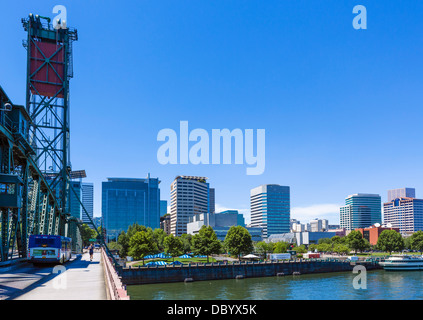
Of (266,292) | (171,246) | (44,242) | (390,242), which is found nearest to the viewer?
(44,242)

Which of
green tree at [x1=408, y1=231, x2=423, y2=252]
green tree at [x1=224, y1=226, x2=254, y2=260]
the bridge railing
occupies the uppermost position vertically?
the bridge railing

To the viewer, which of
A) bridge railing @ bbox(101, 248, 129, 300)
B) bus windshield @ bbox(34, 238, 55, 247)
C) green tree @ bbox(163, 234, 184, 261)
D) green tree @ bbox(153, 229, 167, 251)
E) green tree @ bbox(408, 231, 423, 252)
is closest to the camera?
bridge railing @ bbox(101, 248, 129, 300)

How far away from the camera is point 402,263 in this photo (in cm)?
9712

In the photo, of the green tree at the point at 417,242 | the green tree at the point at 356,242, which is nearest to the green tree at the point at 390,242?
the green tree at the point at 356,242

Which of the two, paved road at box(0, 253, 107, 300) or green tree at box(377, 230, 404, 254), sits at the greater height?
paved road at box(0, 253, 107, 300)

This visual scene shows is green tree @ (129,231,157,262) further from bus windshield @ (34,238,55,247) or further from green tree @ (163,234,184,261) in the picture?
bus windshield @ (34,238,55,247)

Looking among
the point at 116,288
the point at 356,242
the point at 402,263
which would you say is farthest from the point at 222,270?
the point at 356,242

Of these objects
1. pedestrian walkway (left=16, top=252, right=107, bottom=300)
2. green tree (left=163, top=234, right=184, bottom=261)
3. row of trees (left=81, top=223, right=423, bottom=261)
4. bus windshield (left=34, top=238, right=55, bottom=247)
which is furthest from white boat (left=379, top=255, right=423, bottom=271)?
pedestrian walkway (left=16, top=252, right=107, bottom=300)

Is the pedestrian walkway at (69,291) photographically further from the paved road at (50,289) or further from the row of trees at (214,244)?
the row of trees at (214,244)

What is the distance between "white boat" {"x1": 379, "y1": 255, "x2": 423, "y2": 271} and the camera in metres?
96.4

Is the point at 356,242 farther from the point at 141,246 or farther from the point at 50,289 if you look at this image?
the point at 50,289

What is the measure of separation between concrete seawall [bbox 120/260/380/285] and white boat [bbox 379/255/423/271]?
5.89 metres

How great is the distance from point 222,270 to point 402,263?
54.0m
